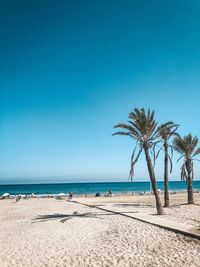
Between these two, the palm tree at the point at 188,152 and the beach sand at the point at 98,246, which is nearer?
the beach sand at the point at 98,246

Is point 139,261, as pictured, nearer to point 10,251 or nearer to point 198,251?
point 198,251

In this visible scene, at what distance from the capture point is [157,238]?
41.8 ft

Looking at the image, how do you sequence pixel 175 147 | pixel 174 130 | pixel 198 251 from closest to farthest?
pixel 198 251 < pixel 174 130 < pixel 175 147

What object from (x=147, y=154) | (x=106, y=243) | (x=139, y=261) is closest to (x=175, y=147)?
(x=147, y=154)

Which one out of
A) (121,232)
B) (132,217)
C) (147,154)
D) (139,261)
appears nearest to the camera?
(139,261)

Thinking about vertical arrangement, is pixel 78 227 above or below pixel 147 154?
below

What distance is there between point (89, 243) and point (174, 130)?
1450cm

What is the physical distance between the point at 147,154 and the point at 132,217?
14.7ft

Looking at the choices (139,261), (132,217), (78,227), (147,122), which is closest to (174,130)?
(147,122)

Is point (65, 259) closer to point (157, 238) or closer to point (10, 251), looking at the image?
point (10, 251)

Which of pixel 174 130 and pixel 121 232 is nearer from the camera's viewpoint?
pixel 121 232

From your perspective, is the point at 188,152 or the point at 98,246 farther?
the point at 188,152

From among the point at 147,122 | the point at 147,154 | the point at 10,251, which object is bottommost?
the point at 10,251

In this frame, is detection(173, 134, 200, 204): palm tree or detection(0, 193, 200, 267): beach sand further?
detection(173, 134, 200, 204): palm tree
